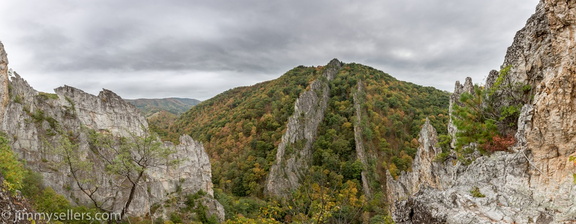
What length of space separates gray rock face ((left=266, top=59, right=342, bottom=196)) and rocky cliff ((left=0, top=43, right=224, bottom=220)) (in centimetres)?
1577

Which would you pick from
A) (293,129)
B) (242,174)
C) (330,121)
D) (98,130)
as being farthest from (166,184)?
(330,121)

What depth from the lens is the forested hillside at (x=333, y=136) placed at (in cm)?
4778

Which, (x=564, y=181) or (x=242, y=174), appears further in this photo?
(x=242, y=174)

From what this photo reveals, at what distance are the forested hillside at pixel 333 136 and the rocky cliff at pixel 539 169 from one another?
1202 inches

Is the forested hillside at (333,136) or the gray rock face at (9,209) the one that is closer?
the gray rock face at (9,209)

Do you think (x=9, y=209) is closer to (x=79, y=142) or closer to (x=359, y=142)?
(x=79, y=142)

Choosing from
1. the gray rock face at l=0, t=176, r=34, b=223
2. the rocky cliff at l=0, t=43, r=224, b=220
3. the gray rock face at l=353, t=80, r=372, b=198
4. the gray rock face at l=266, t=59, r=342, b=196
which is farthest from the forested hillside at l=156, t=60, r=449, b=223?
the gray rock face at l=0, t=176, r=34, b=223

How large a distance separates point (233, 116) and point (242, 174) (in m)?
20.4

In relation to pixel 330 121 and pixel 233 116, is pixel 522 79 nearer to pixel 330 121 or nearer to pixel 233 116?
pixel 330 121

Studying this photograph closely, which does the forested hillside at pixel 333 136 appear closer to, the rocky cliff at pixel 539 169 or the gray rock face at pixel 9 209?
the rocky cliff at pixel 539 169

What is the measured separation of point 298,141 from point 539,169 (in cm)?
5040

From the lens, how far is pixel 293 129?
57.1 meters

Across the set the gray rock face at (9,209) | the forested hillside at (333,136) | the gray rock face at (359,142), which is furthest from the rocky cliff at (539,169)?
the gray rock face at (359,142)

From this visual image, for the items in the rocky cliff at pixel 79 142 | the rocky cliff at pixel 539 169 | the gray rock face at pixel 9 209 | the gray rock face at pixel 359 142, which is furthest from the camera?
the gray rock face at pixel 359 142
